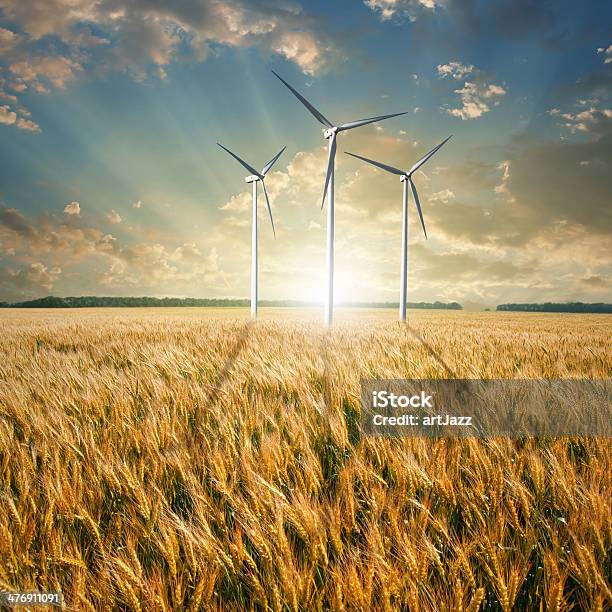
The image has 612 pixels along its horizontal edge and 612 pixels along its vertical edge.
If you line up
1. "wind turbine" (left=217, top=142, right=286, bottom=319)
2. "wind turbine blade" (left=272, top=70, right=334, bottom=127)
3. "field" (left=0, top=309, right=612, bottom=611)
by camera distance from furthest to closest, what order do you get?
"wind turbine" (left=217, top=142, right=286, bottom=319), "wind turbine blade" (left=272, top=70, right=334, bottom=127), "field" (left=0, top=309, right=612, bottom=611)

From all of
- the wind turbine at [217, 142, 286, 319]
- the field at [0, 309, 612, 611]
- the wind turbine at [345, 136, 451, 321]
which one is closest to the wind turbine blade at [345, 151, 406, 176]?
the wind turbine at [345, 136, 451, 321]

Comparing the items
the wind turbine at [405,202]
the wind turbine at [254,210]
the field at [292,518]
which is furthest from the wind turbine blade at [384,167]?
the field at [292,518]

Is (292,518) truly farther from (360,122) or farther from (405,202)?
(405,202)

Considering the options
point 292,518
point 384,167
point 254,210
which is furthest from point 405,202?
point 292,518

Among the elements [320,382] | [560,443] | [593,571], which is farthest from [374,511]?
[320,382]

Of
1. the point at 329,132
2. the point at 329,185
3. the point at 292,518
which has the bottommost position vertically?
the point at 292,518

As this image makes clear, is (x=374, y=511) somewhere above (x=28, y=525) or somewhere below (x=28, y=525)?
above

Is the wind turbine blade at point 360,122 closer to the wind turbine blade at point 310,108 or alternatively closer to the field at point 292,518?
the wind turbine blade at point 310,108

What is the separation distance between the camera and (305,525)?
1.57 m

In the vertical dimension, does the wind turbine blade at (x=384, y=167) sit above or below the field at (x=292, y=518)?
above

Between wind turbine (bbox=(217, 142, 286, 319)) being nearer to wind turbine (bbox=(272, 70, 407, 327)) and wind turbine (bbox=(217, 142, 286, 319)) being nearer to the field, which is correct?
wind turbine (bbox=(272, 70, 407, 327))

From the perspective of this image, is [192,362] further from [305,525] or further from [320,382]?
[305,525]

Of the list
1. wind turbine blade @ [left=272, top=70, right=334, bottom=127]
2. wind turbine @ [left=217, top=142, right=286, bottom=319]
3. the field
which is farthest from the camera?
wind turbine @ [left=217, top=142, right=286, bottom=319]

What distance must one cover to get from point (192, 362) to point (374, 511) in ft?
15.5
